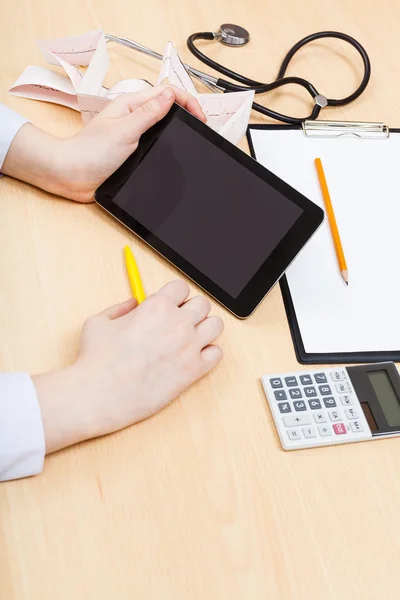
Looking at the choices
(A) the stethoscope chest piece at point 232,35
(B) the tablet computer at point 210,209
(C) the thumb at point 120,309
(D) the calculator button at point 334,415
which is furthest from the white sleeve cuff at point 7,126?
(D) the calculator button at point 334,415

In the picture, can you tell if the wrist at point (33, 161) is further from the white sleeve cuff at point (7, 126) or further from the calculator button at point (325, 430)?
the calculator button at point (325, 430)

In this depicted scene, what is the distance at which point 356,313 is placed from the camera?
25.8 inches

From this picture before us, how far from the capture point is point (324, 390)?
59 centimetres

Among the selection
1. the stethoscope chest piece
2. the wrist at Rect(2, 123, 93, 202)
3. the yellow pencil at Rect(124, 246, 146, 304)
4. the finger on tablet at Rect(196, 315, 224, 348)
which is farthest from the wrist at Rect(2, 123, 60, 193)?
the stethoscope chest piece

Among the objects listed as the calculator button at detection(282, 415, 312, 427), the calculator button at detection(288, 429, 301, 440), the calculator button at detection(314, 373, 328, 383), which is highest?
the calculator button at detection(314, 373, 328, 383)

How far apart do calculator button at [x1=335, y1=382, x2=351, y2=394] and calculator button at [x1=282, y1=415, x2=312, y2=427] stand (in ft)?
0.15

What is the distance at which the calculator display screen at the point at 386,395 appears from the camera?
585mm

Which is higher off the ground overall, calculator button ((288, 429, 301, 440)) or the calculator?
the calculator

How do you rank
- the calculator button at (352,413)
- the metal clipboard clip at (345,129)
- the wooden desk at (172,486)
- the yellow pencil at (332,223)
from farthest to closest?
the metal clipboard clip at (345,129) → the yellow pencil at (332,223) → the calculator button at (352,413) → the wooden desk at (172,486)

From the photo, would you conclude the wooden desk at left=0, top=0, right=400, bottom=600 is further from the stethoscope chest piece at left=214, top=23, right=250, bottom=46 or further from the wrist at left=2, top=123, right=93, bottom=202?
the stethoscope chest piece at left=214, top=23, right=250, bottom=46

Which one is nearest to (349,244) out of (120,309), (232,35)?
(120,309)

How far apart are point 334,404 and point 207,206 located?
0.24 meters

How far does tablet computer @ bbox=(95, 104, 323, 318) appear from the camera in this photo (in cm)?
62

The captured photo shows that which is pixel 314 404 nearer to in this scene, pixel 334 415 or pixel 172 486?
pixel 334 415
